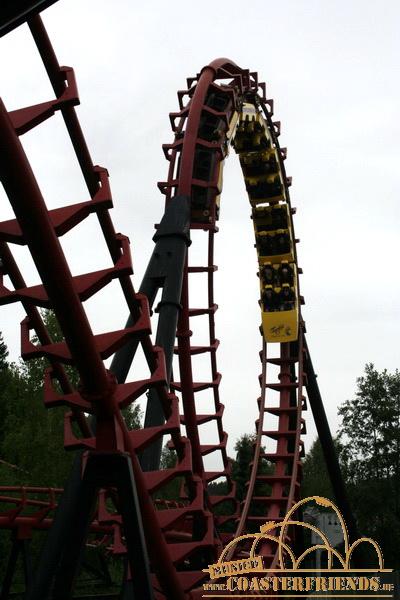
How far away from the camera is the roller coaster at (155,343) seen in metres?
5.45

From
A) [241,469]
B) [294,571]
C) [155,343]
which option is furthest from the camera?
[241,469]

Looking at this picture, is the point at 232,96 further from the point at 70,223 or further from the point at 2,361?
the point at 2,361

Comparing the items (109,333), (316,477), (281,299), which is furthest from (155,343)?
(316,477)

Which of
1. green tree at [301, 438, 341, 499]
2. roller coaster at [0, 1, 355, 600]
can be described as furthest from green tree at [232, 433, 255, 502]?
roller coaster at [0, 1, 355, 600]

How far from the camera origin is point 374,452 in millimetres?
34531

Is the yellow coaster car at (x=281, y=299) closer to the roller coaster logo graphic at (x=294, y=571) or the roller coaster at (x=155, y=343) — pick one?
the roller coaster at (x=155, y=343)

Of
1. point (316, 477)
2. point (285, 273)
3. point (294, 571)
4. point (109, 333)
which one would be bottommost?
point (294, 571)

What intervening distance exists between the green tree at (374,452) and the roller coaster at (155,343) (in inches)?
652

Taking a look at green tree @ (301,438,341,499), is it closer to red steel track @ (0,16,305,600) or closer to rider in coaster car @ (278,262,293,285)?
rider in coaster car @ (278,262,293,285)

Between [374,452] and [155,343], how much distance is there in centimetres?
2802

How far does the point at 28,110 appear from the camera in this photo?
5707 mm

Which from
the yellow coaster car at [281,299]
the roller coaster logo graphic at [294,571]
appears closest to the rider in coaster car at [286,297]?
the yellow coaster car at [281,299]

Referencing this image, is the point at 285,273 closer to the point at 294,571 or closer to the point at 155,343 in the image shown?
the point at 155,343

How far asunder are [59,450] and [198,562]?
12.6m
